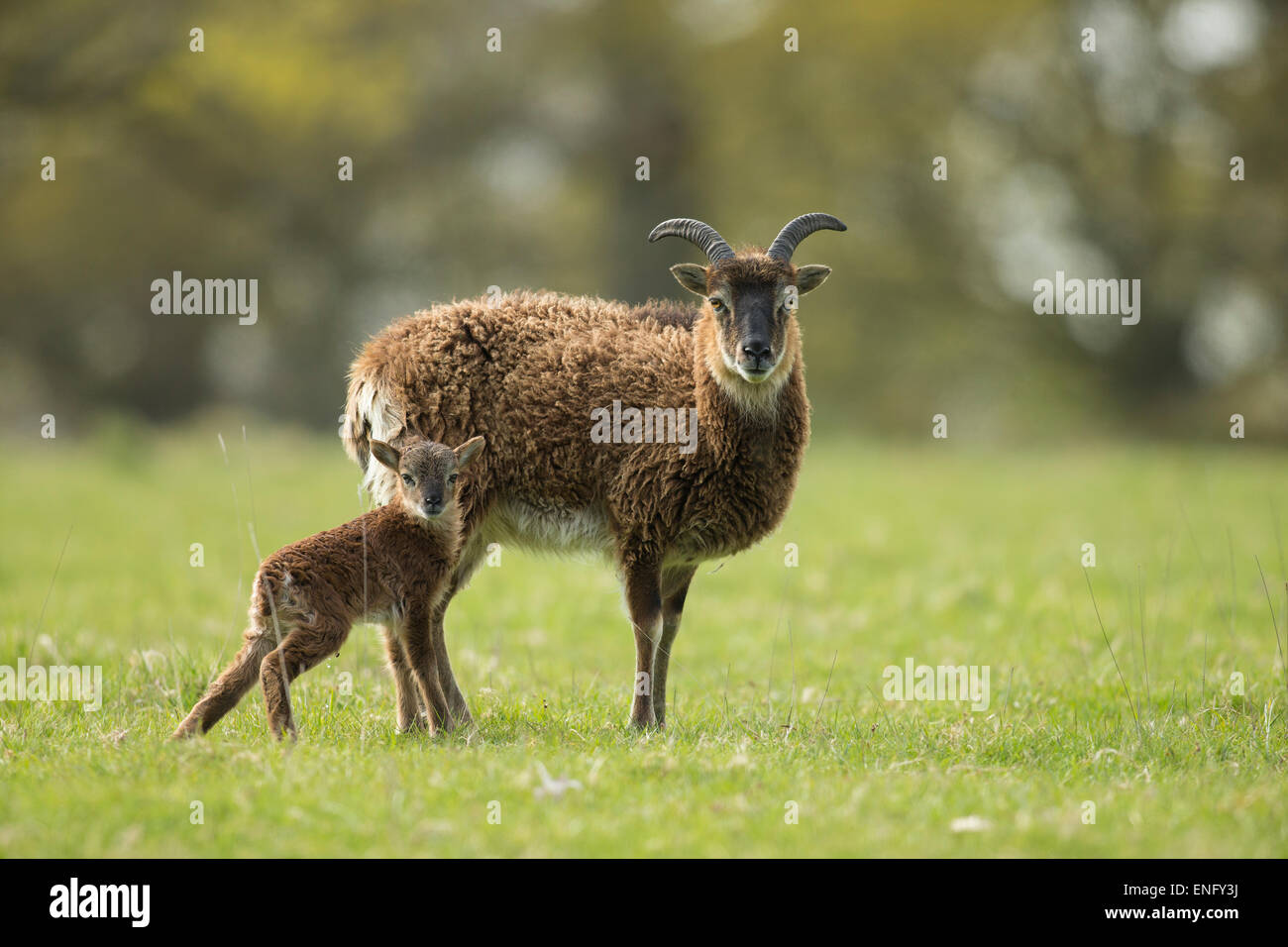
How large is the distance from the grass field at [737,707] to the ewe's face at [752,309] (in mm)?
1268

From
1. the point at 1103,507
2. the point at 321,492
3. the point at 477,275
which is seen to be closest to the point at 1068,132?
the point at 1103,507

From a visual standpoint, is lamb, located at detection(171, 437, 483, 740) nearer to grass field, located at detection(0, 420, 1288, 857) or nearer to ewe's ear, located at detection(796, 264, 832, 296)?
grass field, located at detection(0, 420, 1288, 857)

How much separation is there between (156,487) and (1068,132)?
64.9 ft

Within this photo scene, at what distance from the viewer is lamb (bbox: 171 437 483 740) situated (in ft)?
22.0

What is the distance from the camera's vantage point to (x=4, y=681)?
8.57 m

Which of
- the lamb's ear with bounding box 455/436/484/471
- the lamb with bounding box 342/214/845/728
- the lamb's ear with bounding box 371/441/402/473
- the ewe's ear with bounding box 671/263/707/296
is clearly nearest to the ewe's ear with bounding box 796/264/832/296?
the lamb with bounding box 342/214/845/728

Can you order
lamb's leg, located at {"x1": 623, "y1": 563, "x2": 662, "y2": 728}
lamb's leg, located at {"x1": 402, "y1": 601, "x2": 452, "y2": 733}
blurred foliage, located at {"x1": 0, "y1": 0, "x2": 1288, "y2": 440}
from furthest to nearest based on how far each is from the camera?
blurred foliage, located at {"x1": 0, "y1": 0, "x2": 1288, "y2": 440}
lamb's leg, located at {"x1": 623, "y1": 563, "x2": 662, "y2": 728}
lamb's leg, located at {"x1": 402, "y1": 601, "x2": 452, "y2": 733}

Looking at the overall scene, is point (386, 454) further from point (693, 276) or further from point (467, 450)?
point (693, 276)

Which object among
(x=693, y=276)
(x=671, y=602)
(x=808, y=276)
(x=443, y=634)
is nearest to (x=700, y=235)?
(x=693, y=276)

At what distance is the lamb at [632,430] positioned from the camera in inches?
313

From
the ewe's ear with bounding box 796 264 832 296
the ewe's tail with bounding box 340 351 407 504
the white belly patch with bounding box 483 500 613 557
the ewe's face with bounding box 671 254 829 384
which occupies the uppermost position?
the ewe's ear with bounding box 796 264 832 296

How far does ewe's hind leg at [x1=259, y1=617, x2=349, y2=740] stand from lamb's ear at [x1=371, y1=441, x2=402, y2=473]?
1.13m

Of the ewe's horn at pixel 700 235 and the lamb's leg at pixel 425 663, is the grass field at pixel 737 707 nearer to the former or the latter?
the lamb's leg at pixel 425 663
